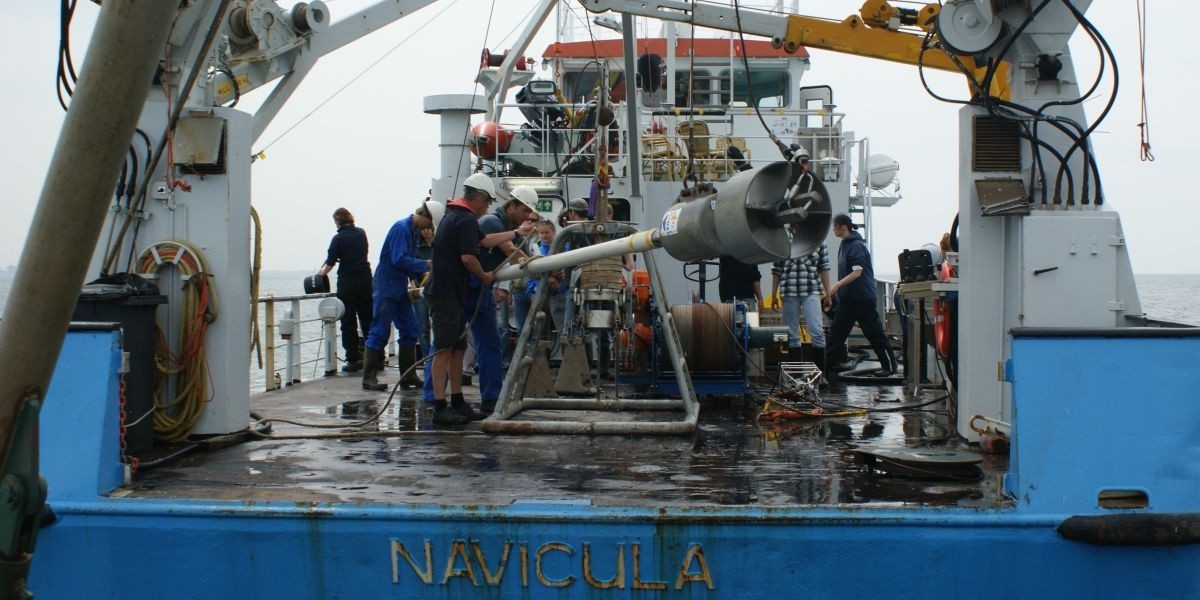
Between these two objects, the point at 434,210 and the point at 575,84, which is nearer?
the point at 434,210

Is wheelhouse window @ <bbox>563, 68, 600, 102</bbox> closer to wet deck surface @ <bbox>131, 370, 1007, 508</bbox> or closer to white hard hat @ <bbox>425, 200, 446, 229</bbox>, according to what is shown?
white hard hat @ <bbox>425, 200, 446, 229</bbox>

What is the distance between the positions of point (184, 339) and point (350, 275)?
16.1ft

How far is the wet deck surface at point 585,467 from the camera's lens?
14.9 ft

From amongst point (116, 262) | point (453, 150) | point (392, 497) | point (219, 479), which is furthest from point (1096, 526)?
point (453, 150)

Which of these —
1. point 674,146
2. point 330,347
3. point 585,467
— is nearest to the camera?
point 585,467

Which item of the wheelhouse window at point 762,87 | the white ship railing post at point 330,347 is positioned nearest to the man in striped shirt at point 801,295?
the white ship railing post at point 330,347

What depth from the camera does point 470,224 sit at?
6.71 meters

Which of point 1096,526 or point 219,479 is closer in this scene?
point 1096,526

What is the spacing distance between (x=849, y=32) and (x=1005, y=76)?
1234mm

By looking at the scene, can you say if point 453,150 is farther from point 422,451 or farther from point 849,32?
point 422,451

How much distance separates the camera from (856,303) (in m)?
10.2

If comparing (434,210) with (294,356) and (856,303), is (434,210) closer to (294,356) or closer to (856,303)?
(294,356)

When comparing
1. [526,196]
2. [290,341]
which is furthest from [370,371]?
[526,196]

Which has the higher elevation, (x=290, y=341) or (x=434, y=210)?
(x=434, y=210)
